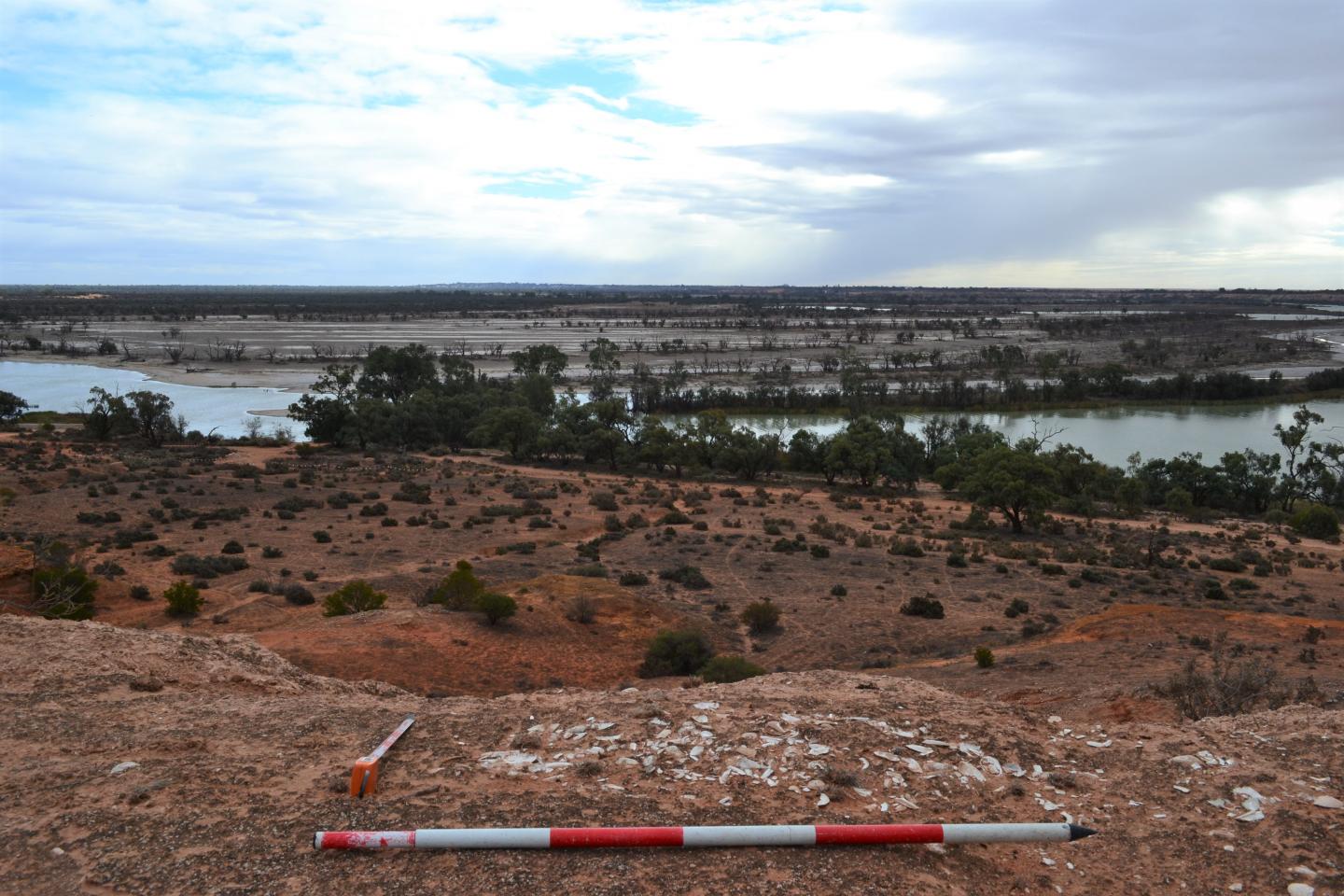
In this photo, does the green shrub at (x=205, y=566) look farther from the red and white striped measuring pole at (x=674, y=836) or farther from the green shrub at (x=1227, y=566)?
the green shrub at (x=1227, y=566)

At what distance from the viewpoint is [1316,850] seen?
5906 millimetres

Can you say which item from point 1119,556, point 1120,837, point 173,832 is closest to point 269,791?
point 173,832

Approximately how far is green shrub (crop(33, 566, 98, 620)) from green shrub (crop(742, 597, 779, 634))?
42.8 feet

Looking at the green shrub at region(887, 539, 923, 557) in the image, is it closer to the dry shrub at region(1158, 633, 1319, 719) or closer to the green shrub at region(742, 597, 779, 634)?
the green shrub at region(742, 597, 779, 634)

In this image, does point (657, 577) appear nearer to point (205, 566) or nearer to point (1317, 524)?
point (205, 566)

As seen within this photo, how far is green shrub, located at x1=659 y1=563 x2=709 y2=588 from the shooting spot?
23.2 meters

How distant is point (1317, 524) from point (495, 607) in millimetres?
34219

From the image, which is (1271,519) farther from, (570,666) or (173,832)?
(173,832)

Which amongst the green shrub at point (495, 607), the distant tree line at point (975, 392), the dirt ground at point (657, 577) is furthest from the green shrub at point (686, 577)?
the distant tree line at point (975, 392)

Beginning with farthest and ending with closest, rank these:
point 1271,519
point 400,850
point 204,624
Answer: point 1271,519 < point 204,624 < point 400,850

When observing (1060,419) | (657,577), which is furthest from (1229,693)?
(1060,419)

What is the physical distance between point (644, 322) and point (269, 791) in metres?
146

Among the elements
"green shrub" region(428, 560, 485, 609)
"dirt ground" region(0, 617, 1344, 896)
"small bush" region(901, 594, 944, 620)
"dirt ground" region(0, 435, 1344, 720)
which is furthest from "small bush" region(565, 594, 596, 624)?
"dirt ground" region(0, 617, 1344, 896)

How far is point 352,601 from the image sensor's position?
61.6 ft
